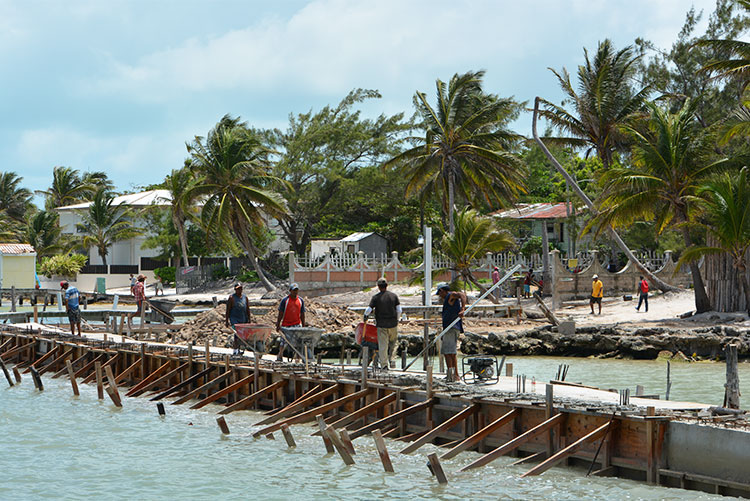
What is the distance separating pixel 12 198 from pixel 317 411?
7701 cm

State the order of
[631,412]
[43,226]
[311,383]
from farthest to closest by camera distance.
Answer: [43,226], [311,383], [631,412]

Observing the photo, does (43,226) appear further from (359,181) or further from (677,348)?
(677,348)

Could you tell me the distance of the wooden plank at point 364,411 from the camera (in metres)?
15.5

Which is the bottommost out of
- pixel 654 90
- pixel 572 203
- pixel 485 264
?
pixel 485 264

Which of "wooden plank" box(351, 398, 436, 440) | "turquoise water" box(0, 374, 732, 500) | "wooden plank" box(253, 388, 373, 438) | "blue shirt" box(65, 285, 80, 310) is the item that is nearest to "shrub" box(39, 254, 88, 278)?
"blue shirt" box(65, 285, 80, 310)

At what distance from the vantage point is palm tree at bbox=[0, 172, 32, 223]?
8431cm

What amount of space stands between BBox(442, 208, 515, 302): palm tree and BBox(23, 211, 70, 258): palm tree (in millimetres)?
39400

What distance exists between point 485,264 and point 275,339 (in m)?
22.3

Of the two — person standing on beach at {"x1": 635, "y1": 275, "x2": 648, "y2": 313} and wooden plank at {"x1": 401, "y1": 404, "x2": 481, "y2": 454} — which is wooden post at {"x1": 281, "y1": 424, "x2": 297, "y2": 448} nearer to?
wooden plank at {"x1": 401, "y1": 404, "x2": 481, "y2": 454}

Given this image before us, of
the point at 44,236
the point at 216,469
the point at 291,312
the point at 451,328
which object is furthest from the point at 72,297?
the point at 44,236

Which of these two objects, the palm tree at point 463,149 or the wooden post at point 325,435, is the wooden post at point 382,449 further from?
the palm tree at point 463,149

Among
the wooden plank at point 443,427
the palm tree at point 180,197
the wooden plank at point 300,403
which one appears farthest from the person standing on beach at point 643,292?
the palm tree at point 180,197

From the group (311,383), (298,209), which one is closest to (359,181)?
(298,209)

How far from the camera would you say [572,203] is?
54.6 meters
